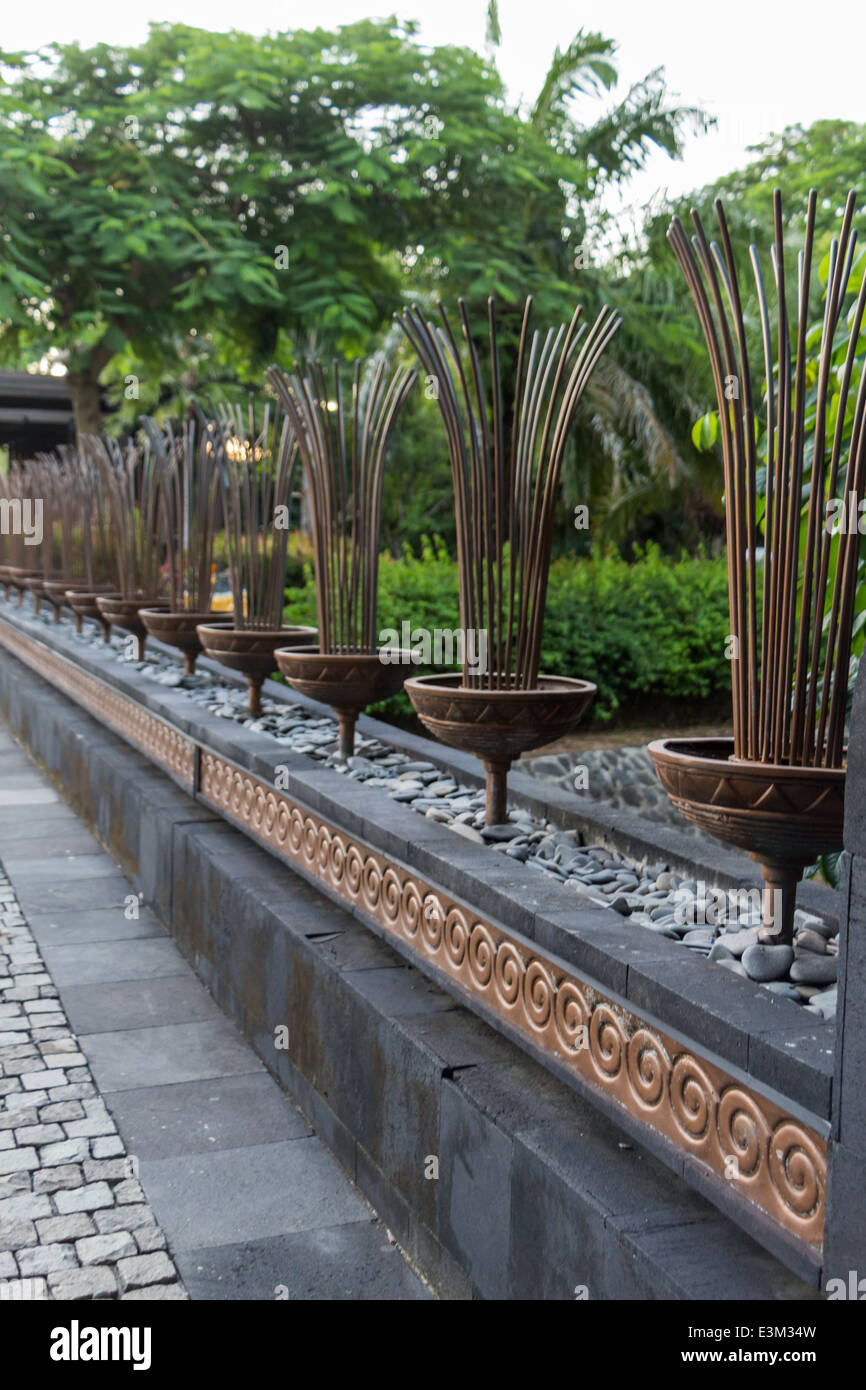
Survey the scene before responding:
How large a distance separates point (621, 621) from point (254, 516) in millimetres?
5505

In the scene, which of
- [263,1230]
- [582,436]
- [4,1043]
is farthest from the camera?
[582,436]

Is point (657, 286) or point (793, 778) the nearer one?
point (793, 778)

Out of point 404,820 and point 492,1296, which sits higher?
point 404,820

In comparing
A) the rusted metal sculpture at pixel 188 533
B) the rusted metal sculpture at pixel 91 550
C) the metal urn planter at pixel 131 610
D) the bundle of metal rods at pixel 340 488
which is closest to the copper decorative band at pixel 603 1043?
the bundle of metal rods at pixel 340 488

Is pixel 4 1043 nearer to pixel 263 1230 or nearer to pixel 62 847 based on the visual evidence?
pixel 263 1230

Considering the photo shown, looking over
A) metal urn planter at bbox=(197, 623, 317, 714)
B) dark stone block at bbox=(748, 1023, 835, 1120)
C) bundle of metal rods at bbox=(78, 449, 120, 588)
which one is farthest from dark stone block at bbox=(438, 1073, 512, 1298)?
bundle of metal rods at bbox=(78, 449, 120, 588)

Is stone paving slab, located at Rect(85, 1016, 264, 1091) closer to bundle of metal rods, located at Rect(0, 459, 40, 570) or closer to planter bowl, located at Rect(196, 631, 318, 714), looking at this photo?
planter bowl, located at Rect(196, 631, 318, 714)

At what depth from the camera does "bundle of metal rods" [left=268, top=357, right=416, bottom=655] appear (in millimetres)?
4668

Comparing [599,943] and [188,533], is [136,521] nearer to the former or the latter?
[188,533]

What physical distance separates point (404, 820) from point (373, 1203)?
39.0 inches

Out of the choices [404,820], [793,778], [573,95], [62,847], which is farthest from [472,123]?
[793,778]

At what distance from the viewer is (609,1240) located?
192 cm

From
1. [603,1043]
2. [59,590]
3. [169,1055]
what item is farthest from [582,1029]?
[59,590]

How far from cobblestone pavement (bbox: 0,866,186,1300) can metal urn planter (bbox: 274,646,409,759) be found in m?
1.34
